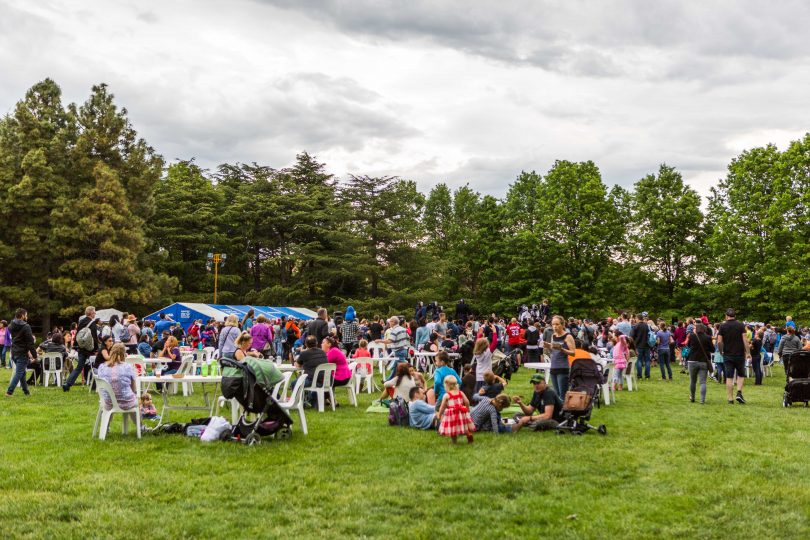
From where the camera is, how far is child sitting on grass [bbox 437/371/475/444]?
838 centimetres

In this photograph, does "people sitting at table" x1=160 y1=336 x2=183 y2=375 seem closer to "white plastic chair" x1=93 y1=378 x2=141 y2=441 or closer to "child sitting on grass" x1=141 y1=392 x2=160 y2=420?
"child sitting on grass" x1=141 y1=392 x2=160 y2=420

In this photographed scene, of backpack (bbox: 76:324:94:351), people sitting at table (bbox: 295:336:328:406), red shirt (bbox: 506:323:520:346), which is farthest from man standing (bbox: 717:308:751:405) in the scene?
backpack (bbox: 76:324:94:351)

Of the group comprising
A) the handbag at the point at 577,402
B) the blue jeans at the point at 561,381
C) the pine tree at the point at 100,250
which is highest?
the pine tree at the point at 100,250

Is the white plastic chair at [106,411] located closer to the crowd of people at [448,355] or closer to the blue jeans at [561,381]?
the crowd of people at [448,355]

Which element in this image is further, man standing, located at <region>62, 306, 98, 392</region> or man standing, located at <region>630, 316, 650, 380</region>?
man standing, located at <region>630, 316, 650, 380</region>

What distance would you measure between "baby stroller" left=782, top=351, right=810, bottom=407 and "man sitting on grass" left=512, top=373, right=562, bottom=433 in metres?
5.57

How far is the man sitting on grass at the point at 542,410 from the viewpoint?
9.17 m

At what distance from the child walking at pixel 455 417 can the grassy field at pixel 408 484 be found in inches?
7.0

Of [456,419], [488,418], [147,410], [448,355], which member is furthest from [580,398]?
[147,410]

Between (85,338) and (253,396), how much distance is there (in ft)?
23.0

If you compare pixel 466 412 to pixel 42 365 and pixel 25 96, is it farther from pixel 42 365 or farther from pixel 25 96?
pixel 25 96

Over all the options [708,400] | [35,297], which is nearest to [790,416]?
[708,400]

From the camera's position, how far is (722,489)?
598 centimetres

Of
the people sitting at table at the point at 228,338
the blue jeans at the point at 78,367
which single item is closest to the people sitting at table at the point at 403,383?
the people sitting at table at the point at 228,338
